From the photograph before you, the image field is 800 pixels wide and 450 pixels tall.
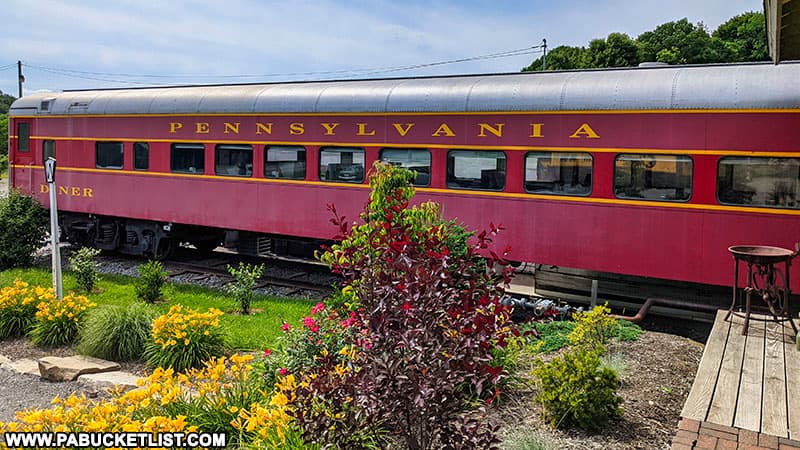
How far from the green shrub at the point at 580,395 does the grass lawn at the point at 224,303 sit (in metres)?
3.69

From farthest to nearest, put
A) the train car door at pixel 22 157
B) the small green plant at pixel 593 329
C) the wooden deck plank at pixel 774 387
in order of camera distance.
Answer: the train car door at pixel 22 157 → the small green plant at pixel 593 329 → the wooden deck plank at pixel 774 387

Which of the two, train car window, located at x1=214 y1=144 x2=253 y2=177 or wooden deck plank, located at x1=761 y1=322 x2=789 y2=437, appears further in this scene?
train car window, located at x1=214 y1=144 x2=253 y2=177

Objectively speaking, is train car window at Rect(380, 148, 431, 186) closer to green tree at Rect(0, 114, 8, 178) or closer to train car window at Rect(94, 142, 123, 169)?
train car window at Rect(94, 142, 123, 169)

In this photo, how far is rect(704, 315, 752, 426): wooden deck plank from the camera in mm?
4637

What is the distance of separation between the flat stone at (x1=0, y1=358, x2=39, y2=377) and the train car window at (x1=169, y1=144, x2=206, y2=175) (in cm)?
545

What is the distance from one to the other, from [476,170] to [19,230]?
8663 mm

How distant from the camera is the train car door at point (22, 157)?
15.1 m

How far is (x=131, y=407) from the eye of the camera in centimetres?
489

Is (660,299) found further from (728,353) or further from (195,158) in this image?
(195,158)

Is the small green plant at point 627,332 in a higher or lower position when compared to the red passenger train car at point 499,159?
lower

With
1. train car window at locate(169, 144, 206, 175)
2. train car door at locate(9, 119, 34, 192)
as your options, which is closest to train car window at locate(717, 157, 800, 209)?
train car window at locate(169, 144, 206, 175)

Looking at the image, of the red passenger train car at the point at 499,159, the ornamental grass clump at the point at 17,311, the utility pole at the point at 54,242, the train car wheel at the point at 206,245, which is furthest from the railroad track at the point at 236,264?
the ornamental grass clump at the point at 17,311

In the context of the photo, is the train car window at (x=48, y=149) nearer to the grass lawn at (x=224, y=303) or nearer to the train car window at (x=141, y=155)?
the train car window at (x=141, y=155)

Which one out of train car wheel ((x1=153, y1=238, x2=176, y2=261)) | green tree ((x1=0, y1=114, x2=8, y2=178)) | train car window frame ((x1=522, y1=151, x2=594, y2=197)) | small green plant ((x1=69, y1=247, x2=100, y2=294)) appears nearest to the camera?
train car window frame ((x1=522, y1=151, x2=594, y2=197))
